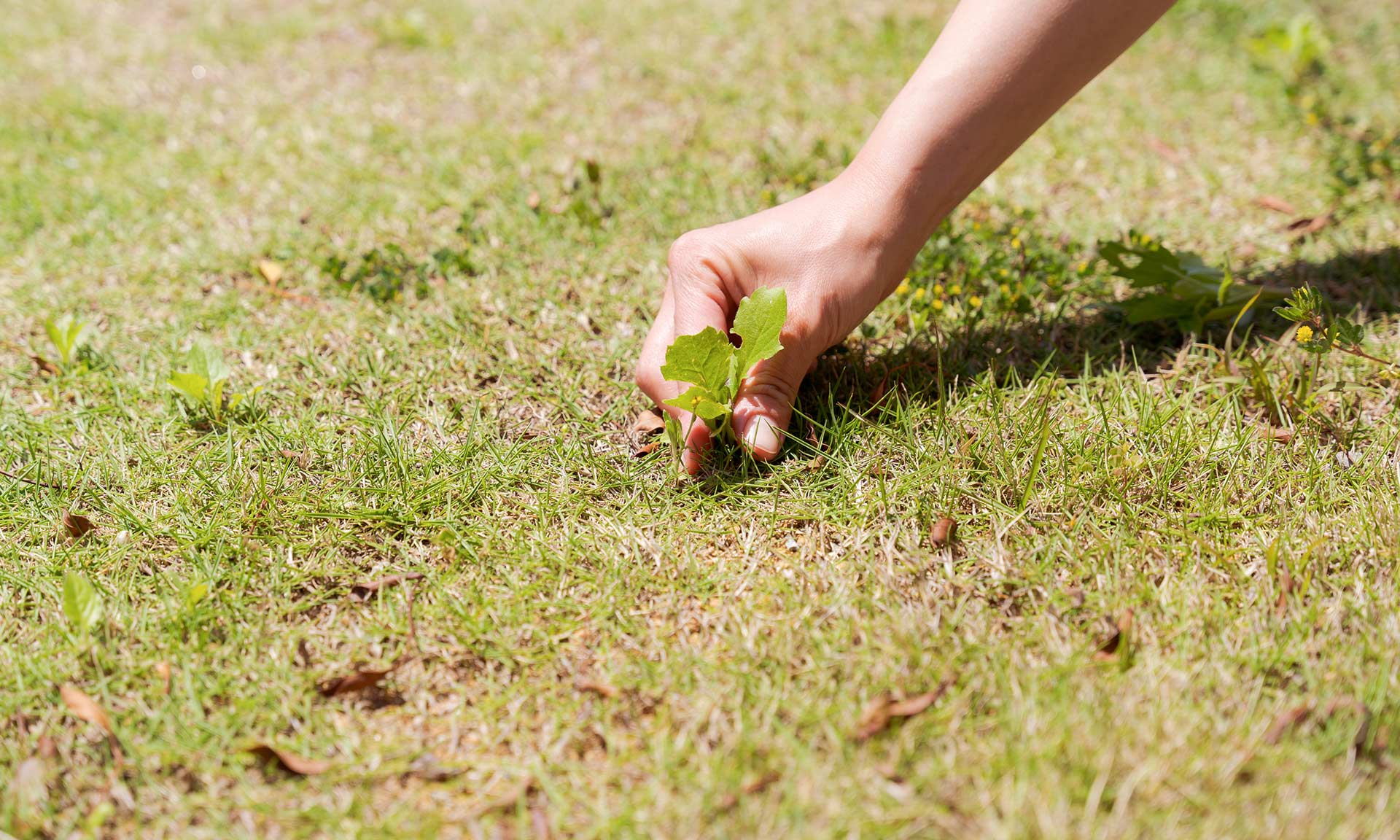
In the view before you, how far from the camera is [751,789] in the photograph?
1.41 meters

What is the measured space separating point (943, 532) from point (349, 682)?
46.1 inches

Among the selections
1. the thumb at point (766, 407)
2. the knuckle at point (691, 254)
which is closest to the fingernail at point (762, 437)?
the thumb at point (766, 407)

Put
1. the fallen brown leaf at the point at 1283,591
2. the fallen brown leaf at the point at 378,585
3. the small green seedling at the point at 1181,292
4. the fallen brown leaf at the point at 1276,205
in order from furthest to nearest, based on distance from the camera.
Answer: the fallen brown leaf at the point at 1276,205, the small green seedling at the point at 1181,292, the fallen brown leaf at the point at 378,585, the fallen brown leaf at the point at 1283,591

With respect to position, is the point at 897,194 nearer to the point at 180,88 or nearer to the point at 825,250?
the point at 825,250

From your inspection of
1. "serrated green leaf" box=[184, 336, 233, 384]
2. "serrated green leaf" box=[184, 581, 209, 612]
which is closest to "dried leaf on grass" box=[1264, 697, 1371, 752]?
"serrated green leaf" box=[184, 581, 209, 612]

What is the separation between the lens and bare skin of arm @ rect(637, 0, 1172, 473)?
199 centimetres

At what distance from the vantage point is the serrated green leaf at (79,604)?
5.44ft

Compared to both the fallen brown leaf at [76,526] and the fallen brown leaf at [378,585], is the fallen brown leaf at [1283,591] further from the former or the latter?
the fallen brown leaf at [76,526]

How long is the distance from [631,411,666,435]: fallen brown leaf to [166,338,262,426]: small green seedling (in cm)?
93

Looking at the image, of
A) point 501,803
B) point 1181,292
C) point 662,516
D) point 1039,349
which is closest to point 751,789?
point 501,803

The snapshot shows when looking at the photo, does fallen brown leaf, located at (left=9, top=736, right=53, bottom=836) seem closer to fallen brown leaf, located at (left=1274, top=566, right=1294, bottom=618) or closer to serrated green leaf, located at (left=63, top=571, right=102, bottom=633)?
serrated green leaf, located at (left=63, top=571, right=102, bottom=633)

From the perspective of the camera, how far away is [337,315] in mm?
2602

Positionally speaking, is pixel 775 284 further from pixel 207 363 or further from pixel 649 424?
pixel 207 363

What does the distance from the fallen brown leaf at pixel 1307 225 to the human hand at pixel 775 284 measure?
5.40 feet
